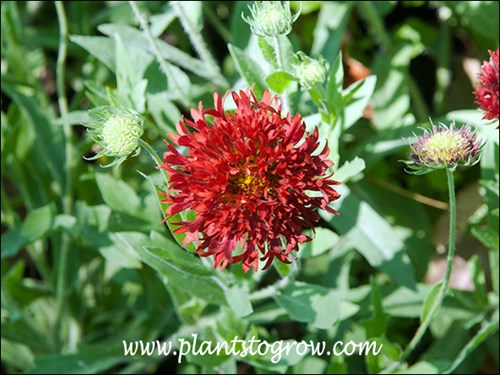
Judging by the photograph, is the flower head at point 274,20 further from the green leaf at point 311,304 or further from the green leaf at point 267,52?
the green leaf at point 311,304

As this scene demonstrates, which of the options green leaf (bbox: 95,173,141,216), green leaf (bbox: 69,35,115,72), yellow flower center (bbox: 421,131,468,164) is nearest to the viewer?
yellow flower center (bbox: 421,131,468,164)

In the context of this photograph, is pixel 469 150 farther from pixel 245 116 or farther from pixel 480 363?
pixel 480 363

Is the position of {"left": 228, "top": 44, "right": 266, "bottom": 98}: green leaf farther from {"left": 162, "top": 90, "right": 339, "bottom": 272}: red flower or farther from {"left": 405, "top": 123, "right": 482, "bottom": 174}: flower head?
{"left": 405, "top": 123, "right": 482, "bottom": 174}: flower head

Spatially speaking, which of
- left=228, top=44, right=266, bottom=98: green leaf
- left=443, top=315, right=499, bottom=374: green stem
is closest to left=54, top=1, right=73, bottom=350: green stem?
left=228, top=44, right=266, bottom=98: green leaf

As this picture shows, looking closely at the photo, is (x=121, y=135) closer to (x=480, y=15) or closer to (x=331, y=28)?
(x=331, y=28)

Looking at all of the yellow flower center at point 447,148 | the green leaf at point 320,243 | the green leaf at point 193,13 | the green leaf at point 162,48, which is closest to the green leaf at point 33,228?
the green leaf at point 162,48

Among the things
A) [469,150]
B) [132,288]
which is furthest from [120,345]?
[469,150]
